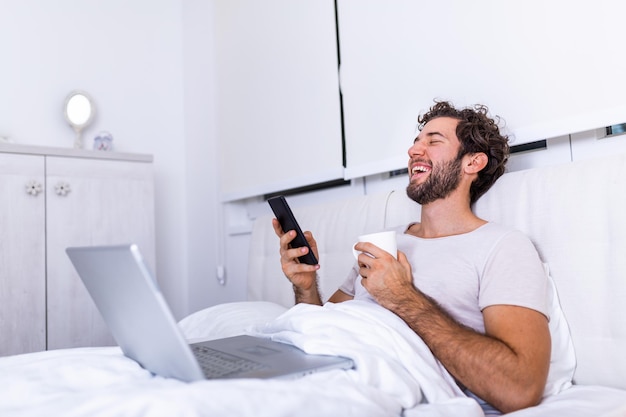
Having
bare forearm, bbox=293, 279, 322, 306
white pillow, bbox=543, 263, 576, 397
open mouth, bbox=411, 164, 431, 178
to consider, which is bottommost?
white pillow, bbox=543, 263, 576, 397

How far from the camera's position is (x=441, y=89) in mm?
1801

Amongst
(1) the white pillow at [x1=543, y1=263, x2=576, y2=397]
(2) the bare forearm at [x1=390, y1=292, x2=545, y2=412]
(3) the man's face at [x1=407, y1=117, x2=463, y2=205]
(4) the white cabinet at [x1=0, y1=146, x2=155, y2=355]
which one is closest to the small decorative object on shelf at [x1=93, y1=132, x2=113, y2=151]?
(4) the white cabinet at [x1=0, y1=146, x2=155, y2=355]

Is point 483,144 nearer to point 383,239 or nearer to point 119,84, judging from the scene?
point 383,239

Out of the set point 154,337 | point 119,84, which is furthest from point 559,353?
point 119,84

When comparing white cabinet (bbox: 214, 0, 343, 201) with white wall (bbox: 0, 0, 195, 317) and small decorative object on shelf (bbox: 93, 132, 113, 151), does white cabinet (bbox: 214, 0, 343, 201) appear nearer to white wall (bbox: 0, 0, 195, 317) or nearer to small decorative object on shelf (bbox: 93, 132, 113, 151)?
white wall (bbox: 0, 0, 195, 317)

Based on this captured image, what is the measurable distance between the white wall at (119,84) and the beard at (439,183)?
175cm

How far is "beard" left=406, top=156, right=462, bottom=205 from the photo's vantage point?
1.50 metres

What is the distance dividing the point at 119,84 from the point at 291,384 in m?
2.55

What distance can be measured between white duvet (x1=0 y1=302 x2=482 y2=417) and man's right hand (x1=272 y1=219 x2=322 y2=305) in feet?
1.03

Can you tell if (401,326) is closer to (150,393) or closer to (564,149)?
(150,393)

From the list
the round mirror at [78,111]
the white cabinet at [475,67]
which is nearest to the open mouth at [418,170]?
the white cabinet at [475,67]

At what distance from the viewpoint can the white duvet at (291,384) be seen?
0.74 metres

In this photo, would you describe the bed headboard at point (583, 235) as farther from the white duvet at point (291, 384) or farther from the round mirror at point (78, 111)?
the round mirror at point (78, 111)

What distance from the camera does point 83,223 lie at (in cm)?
238
